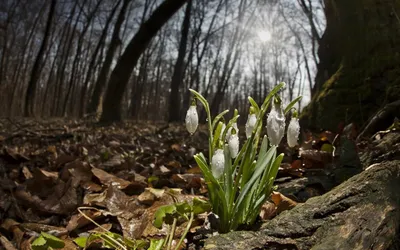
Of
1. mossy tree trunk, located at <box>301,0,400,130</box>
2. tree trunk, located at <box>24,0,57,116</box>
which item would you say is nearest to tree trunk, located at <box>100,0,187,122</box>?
mossy tree trunk, located at <box>301,0,400,130</box>

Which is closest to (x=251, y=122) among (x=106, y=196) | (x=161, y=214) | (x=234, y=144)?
(x=234, y=144)

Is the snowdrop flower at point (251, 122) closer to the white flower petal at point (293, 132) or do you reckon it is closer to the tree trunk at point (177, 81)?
the white flower petal at point (293, 132)

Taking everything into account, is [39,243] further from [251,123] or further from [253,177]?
[251,123]

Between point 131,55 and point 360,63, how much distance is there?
5540 mm

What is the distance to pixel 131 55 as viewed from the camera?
7953 mm

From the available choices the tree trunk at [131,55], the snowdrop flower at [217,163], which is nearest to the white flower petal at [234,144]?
the snowdrop flower at [217,163]

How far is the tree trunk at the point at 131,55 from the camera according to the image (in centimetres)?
749

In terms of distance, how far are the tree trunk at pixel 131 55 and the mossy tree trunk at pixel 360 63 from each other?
4.38 meters

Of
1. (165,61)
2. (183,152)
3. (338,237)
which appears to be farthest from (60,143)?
(165,61)

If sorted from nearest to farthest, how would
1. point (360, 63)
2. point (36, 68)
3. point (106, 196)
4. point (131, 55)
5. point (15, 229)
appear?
point (15, 229)
point (106, 196)
point (360, 63)
point (131, 55)
point (36, 68)

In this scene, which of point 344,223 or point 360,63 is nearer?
point 344,223

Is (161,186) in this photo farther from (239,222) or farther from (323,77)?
(323,77)

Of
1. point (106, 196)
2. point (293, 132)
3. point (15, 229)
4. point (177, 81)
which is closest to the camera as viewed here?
point (293, 132)

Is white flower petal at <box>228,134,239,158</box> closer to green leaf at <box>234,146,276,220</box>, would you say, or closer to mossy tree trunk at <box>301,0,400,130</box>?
green leaf at <box>234,146,276,220</box>
